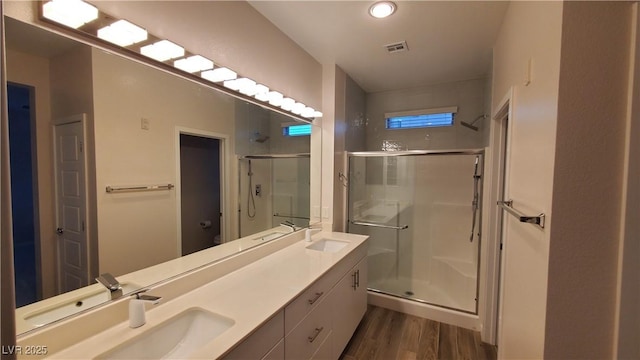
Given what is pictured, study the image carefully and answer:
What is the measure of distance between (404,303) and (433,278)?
618 millimetres

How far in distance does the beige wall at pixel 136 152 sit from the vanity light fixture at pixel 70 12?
134 mm

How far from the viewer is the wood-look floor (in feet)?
7.18

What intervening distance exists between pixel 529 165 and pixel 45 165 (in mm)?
2094

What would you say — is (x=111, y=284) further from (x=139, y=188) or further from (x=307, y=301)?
(x=307, y=301)

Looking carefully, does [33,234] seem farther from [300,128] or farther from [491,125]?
[491,125]

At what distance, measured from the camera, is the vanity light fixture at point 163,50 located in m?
1.27

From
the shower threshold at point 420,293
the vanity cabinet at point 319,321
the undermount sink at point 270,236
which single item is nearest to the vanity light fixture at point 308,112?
the undermount sink at point 270,236

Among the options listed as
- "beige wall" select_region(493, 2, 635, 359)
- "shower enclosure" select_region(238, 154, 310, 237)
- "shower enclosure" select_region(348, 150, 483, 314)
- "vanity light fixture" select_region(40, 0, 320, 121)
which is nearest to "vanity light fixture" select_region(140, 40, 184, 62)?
"vanity light fixture" select_region(40, 0, 320, 121)

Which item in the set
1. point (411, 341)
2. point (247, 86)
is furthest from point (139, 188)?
point (411, 341)

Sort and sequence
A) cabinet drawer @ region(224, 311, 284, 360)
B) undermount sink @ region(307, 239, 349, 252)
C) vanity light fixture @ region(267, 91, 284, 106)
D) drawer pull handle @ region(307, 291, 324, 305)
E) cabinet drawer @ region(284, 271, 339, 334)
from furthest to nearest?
undermount sink @ region(307, 239, 349, 252) → vanity light fixture @ region(267, 91, 284, 106) → drawer pull handle @ region(307, 291, 324, 305) → cabinet drawer @ region(284, 271, 339, 334) → cabinet drawer @ region(224, 311, 284, 360)

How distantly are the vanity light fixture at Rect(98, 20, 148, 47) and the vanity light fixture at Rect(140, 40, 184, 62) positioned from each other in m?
0.05

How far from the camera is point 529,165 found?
1207 millimetres

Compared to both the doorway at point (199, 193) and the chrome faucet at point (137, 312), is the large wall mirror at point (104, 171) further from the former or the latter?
the chrome faucet at point (137, 312)

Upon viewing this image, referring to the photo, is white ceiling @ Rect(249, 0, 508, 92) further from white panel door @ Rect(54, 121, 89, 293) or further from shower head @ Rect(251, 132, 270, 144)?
white panel door @ Rect(54, 121, 89, 293)
